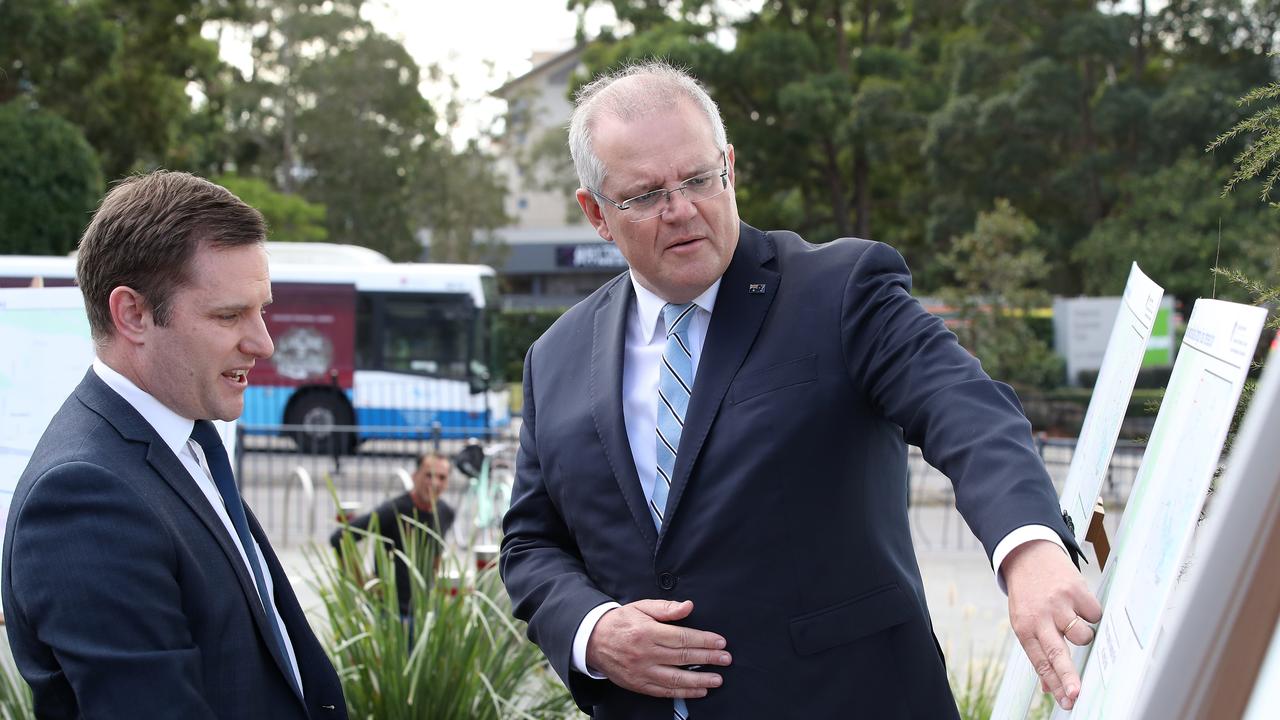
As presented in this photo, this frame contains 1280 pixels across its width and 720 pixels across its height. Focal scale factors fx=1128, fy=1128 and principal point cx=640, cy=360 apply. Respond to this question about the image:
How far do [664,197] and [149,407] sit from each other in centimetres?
95

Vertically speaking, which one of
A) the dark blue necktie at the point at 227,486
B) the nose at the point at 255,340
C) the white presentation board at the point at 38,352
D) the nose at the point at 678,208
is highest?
the nose at the point at 678,208

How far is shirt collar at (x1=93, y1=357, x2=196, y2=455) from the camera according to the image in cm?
185

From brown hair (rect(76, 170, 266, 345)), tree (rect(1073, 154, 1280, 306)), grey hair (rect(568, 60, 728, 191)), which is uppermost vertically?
grey hair (rect(568, 60, 728, 191))

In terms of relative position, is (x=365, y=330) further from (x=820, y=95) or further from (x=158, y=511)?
(x=158, y=511)

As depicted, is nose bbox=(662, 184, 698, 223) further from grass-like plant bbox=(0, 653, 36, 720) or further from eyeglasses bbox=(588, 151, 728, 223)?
grass-like plant bbox=(0, 653, 36, 720)

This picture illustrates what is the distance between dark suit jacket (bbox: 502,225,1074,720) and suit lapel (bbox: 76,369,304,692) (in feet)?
1.66

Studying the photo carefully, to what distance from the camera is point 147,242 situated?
1.82 m

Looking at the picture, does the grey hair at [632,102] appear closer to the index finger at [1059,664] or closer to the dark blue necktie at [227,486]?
the dark blue necktie at [227,486]

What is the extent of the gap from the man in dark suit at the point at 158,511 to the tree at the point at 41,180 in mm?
18326

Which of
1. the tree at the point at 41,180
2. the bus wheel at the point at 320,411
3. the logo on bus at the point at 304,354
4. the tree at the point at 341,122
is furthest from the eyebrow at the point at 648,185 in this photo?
the tree at the point at 341,122

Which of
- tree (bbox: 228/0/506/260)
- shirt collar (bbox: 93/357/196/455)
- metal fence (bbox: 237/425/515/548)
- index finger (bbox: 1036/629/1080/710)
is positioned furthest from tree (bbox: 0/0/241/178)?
index finger (bbox: 1036/629/1080/710)

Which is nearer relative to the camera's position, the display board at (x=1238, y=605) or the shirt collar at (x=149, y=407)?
the display board at (x=1238, y=605)

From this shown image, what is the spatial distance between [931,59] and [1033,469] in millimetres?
31542

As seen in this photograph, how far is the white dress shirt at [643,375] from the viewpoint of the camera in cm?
201
